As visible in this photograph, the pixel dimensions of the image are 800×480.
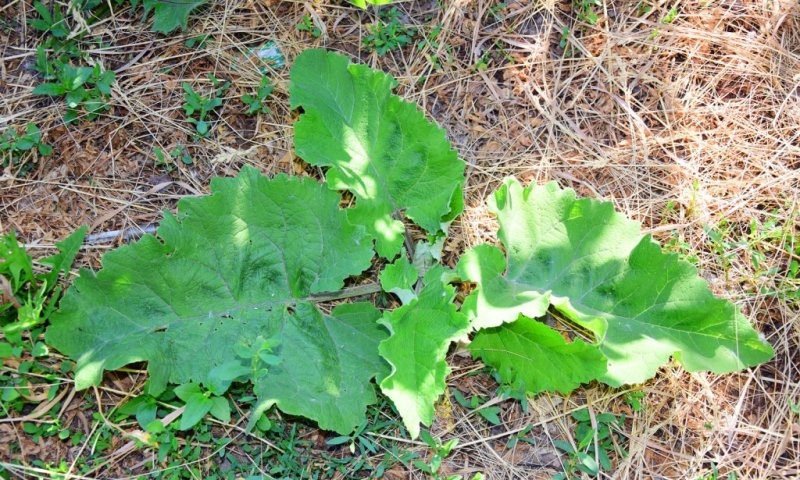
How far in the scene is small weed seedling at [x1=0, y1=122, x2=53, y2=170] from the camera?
286 cm

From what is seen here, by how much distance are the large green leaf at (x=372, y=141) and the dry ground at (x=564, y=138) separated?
0.81 ft

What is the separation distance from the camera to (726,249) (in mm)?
2920

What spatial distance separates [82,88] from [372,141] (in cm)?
118

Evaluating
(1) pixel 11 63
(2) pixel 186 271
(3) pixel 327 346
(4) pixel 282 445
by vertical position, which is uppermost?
(1) pixel 11 63

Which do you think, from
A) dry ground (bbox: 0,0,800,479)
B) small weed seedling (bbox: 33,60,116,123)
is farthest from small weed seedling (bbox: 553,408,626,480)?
small weed seedling (bbox: 33,60,116,123)

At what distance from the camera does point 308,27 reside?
3119 mm

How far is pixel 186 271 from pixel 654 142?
1881 mm

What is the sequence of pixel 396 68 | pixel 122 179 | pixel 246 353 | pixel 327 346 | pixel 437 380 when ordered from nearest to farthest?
pixel 437 380
pixel 246 353
pixel 327 346
pixel 122 179
pixel 396 68

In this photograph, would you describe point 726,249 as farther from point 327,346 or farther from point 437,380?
point 327,346

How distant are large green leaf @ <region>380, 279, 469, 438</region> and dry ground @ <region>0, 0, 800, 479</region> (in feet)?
1.28

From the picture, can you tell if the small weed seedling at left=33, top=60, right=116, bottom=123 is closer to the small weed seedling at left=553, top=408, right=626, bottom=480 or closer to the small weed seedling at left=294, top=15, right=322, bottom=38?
the small weed seedling at left=294, top=15, right=322, bottom=38

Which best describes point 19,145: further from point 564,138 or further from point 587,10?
point 587,10

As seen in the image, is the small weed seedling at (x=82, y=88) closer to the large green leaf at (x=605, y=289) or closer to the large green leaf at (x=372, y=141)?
the large green leaf at (x=372, y=141)

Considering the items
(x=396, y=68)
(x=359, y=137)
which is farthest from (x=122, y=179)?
(x=396, y=68)
